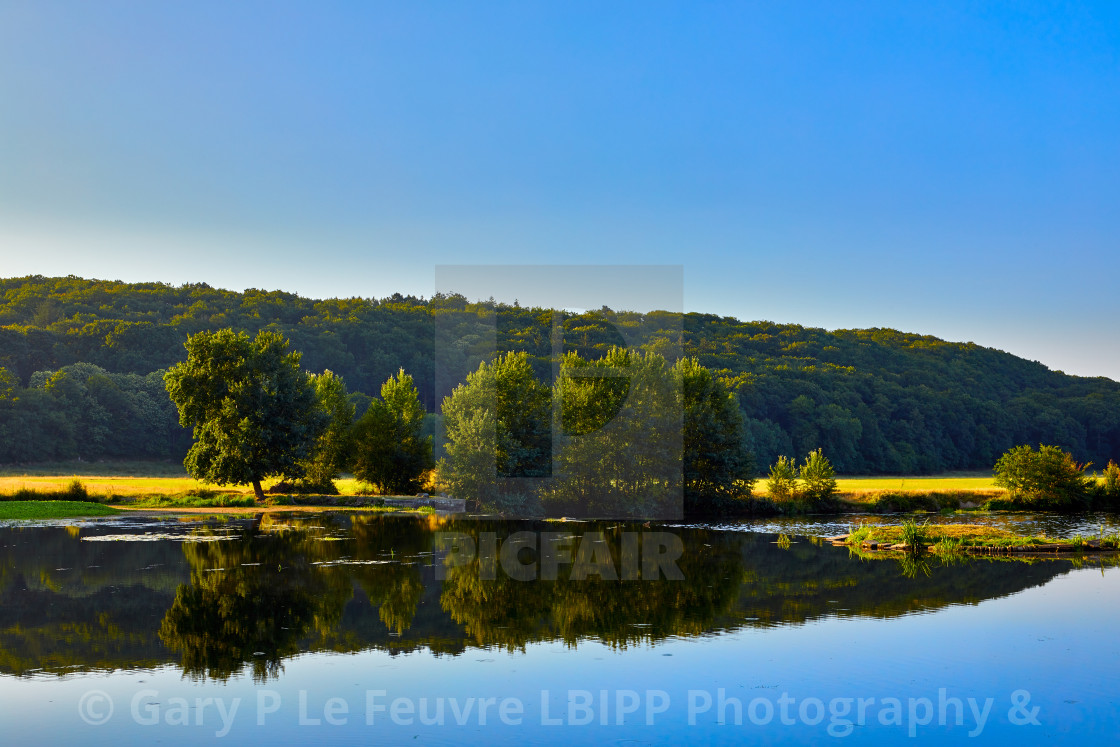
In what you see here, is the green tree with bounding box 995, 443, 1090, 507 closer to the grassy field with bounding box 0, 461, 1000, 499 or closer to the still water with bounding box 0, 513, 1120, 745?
the grassy field with bounding box 0, 461, 1000, 499

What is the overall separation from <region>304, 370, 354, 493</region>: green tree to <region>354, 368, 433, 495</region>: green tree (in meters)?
0.86

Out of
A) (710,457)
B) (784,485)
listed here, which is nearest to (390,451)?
(710,457)

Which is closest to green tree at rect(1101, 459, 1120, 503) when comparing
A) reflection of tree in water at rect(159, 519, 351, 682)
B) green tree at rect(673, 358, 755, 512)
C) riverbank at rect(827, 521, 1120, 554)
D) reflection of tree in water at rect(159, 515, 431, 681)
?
riverbank at rect(827, 521, 1120, 554)

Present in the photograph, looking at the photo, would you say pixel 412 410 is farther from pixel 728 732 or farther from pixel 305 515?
pixel 728 732

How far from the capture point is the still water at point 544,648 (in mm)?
11352

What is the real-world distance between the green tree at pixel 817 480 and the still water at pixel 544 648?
19.9 meters

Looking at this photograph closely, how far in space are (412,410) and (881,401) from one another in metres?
59.8

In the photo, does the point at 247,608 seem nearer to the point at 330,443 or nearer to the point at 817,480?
the point at 330,443

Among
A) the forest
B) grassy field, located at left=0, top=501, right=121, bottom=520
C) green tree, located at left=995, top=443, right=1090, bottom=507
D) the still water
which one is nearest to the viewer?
the still water

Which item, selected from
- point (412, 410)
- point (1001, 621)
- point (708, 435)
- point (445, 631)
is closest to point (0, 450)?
point (412, 410)

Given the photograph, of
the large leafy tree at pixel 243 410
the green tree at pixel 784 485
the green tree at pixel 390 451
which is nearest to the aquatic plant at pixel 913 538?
the green tree at pixel 784 485

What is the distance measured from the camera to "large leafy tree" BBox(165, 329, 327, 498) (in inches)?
1766

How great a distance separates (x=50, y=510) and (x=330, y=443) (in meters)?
16.6

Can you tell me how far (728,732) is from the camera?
11.1 m
